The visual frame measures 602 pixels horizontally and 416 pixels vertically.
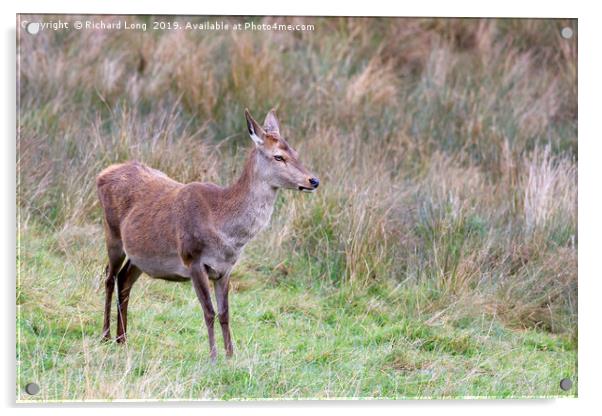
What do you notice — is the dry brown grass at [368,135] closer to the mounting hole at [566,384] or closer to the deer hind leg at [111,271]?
the mounting hole at [566,384]

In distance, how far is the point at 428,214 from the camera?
8.12 m

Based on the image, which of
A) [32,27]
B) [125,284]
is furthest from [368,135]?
[32,27]

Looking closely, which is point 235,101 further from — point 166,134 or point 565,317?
point 565,317

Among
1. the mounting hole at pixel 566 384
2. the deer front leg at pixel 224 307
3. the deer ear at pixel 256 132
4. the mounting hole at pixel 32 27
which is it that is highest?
the mounting hole at pixel 32 27

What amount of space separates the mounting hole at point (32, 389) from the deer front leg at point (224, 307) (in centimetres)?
107

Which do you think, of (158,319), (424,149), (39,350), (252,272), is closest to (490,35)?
(424,149)

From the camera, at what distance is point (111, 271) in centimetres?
685

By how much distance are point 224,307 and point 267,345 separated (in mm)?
447

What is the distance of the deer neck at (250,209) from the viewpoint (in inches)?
251

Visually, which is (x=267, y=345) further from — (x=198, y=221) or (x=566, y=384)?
(x=566, y=384)

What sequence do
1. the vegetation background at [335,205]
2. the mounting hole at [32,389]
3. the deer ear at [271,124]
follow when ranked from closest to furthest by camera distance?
the mounting hole at [32,389] < the deer ear at [271,124] < the vegetation background at [335,205]

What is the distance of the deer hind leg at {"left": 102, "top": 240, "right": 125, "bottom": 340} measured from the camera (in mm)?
6797

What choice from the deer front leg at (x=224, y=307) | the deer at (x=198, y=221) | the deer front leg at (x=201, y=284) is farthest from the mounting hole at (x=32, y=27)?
the deer front leg at (x=224, y=307)

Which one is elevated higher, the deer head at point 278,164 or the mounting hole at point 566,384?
the deer head at point 278,164
